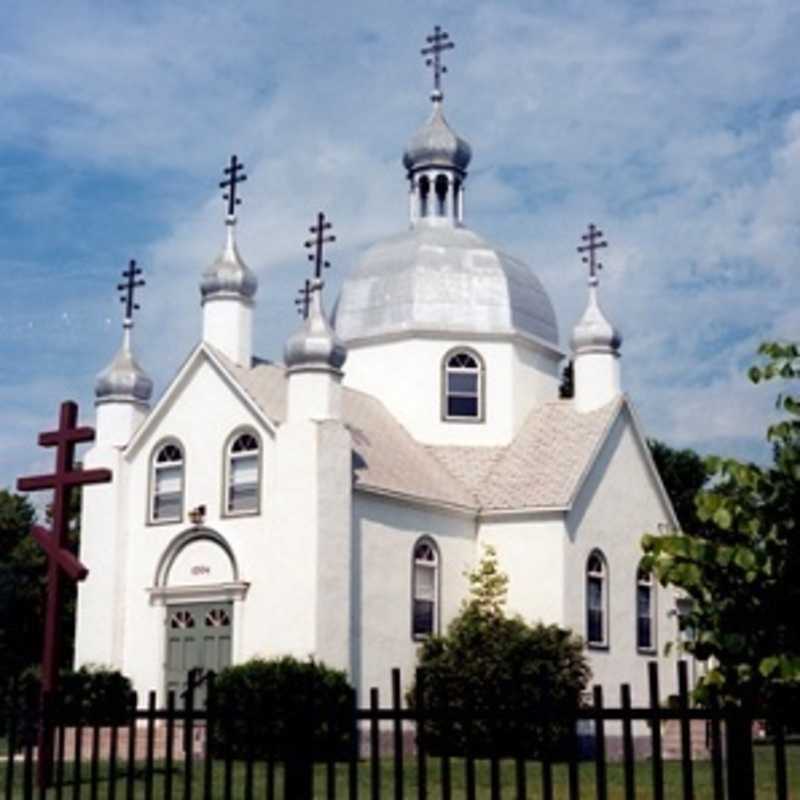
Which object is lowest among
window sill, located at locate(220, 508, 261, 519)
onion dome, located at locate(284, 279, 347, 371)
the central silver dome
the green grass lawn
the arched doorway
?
the green grass lawn

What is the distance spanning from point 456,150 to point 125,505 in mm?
12992

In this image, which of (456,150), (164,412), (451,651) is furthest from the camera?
(456,150)

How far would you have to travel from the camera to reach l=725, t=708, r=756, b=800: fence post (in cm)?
719

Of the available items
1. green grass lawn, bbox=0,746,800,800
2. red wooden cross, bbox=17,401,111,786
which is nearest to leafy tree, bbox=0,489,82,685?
green grass lawn, bbox=0,746,800,800

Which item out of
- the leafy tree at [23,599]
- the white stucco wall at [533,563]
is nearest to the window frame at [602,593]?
the white stucco wall at [533,563]

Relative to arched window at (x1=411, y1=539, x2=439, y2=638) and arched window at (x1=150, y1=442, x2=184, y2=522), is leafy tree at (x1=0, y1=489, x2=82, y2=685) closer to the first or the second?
arched window at (x1=150, y1=442, x2=184, y2=522)

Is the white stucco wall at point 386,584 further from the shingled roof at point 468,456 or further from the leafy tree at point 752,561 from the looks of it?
the leafy tree at point 752,561

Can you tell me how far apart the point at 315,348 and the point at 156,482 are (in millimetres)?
4970

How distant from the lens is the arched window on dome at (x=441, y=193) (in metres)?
37.4

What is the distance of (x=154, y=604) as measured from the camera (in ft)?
98.3

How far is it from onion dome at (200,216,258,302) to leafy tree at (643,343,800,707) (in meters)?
24.2

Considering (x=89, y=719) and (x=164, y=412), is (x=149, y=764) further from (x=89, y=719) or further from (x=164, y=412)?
(x=164, y=412)

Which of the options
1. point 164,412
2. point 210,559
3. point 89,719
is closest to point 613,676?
point 210,559

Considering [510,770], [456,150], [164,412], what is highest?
[456,150]
